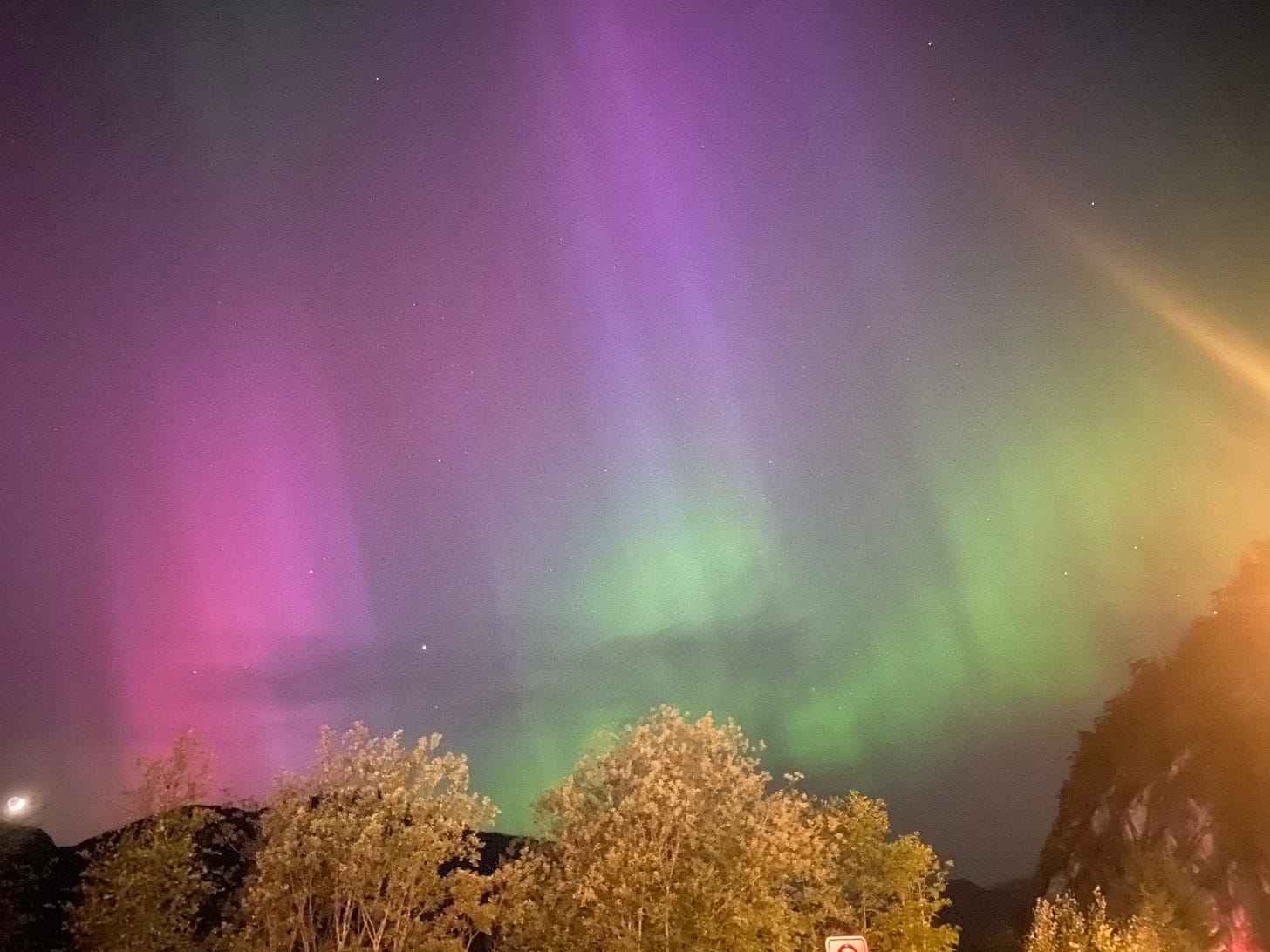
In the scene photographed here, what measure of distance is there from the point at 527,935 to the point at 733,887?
37.4 ft

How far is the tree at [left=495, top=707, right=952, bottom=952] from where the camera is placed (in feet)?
122

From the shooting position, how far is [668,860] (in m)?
38.7

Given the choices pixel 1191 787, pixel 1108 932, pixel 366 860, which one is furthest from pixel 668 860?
pixel 1191 787

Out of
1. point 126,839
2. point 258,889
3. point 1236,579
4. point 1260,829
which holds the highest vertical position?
point 1236,579

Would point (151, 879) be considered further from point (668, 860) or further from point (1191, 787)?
point (1191, 787)

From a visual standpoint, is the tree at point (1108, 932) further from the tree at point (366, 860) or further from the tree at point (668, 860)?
the tree at point (366, 860)

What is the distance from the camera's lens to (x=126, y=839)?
4366 cm

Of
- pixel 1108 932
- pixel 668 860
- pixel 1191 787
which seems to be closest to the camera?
pixel 668 860

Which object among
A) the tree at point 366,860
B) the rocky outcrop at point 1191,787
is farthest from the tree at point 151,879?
the rocky outcrop at point 1191,787

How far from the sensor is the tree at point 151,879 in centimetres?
4231

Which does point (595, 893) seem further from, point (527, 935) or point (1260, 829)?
point (1260, 829)

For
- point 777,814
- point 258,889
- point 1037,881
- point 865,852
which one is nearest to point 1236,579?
point 1037,881

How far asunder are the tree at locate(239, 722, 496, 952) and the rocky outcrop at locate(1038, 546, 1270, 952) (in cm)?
6532

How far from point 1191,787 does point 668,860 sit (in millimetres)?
92090
